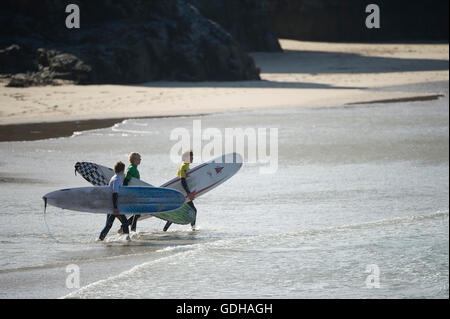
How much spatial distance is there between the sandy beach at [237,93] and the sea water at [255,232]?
301 centimetres

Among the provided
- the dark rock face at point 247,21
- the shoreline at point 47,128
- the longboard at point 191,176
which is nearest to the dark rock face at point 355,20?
the dark rock face at point 247,21

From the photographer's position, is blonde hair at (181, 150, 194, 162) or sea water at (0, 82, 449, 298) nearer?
sea water at (0, 82, 449, 298)

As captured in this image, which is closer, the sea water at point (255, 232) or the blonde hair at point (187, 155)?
the sea water at point (255, 232)

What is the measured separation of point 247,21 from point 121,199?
32.4 metres

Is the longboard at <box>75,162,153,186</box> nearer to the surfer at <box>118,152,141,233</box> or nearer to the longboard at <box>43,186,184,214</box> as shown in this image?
the longboard at <box>43,186,184,214</box>

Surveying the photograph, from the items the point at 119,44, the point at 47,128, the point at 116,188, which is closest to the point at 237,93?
the point at 119,44

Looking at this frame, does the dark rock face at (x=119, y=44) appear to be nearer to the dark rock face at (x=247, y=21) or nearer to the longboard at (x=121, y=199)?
the dark rock face at (x=247, y=21)

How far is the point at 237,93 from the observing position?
25.8m

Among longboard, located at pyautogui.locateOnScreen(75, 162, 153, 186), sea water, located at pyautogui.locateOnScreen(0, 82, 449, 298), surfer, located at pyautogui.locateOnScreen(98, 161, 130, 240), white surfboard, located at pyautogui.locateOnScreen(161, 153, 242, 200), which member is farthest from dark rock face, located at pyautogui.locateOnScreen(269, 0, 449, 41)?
surfer, located at pyautogui.locateOnScreen(98, 161, 130, 240)

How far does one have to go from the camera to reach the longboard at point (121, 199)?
9.11m

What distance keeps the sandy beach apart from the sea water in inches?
118

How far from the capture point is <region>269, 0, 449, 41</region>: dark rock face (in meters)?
47.2

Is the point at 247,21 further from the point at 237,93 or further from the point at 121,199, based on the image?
the point at 121,199
